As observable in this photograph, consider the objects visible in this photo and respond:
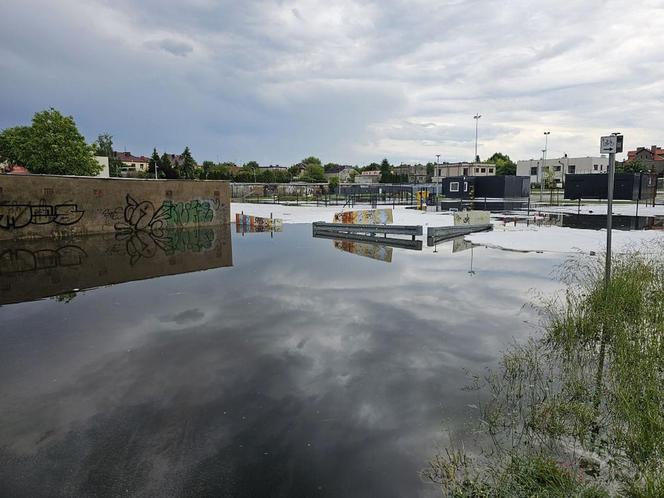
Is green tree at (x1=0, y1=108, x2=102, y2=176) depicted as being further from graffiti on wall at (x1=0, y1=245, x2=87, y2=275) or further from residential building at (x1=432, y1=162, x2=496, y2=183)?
residential building at (x1=432, y1=162, x2=496, y2=183)

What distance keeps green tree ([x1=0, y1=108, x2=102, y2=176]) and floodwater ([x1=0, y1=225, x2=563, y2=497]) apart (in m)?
54.3

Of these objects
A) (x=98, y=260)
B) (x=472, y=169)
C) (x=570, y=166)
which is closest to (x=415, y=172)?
(x=472, y=169)

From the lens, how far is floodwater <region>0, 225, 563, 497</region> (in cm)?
438

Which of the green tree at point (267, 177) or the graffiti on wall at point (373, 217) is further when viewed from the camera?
the green tree at point (267, 177)

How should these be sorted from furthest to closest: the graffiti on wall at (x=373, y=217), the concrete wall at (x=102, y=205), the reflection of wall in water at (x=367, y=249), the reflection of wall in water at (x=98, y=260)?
1. the graffiti on wall at (x=373, y=217)
2. the concrete wall at (x=102, y=205)
3. the reflection of wall in water at (x=367, y=249)
4. the reflection of wall in water at (x=98, y=260)

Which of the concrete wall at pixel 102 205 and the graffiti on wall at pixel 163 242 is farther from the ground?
the concrete wall at pixel 102 205

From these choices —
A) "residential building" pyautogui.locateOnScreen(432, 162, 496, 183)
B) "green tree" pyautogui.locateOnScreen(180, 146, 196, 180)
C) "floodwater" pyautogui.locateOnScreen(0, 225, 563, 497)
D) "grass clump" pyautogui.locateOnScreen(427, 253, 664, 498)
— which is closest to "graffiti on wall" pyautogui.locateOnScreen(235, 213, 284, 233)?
"floodwater" pyautogui.locateOnScreen(0, 225, 563, 497)

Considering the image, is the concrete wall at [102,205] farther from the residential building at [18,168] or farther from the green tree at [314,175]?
the green tree at [314,175]

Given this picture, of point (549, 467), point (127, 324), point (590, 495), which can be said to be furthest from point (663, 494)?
point (127, 324)

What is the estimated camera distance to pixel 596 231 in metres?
23.9

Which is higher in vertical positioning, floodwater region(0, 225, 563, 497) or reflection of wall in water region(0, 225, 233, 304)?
reflection of wall in water region(0, 225, 233, 304)

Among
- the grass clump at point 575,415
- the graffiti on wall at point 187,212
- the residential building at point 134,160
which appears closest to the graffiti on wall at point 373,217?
the graffiti on wall at point 187,212

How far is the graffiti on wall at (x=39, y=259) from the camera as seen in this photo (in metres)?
15.7

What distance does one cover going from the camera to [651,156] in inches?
4776
